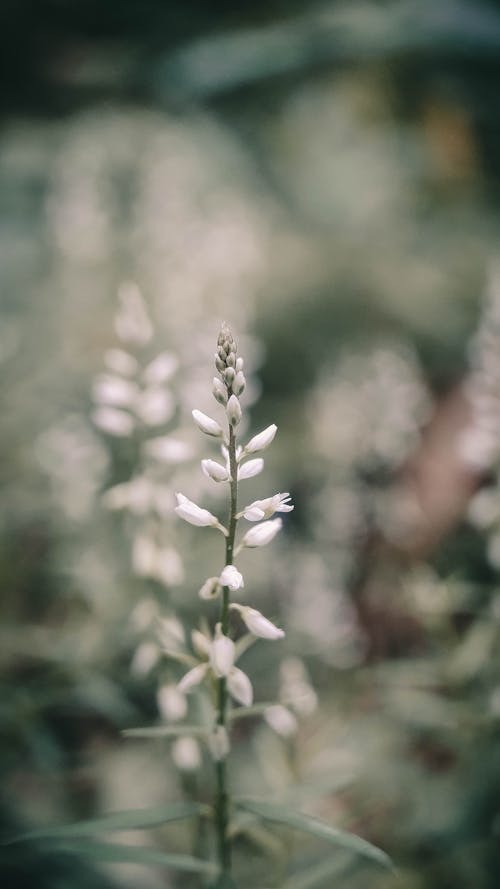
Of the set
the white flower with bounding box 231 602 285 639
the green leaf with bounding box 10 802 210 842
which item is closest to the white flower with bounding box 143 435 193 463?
the white flower with bounding box 231 602 285 639

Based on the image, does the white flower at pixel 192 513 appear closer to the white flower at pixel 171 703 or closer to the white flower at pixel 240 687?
the white flower at pixel 240 687

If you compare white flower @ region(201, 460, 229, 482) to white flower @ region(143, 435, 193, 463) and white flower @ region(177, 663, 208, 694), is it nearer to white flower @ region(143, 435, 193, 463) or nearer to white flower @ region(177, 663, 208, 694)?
white flower @ region(177, 663, 208, 694)

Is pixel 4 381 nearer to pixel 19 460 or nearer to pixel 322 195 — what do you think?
pixel 19 460

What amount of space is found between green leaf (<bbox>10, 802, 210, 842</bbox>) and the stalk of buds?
0.23 ft

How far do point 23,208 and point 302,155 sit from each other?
2.91 meters

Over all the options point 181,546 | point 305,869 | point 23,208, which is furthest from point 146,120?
point 305,869

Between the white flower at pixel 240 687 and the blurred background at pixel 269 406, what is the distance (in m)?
0.12

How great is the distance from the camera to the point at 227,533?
1.19 metres

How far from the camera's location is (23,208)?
6.84 metres

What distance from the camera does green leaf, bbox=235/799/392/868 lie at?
3.77 ft

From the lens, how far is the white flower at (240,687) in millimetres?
1264

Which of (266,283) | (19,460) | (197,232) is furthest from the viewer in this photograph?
(266,283)

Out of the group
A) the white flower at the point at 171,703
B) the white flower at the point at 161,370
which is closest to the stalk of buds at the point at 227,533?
the white flower at the point at 171,703

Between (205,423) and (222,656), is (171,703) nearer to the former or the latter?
(222,656)
